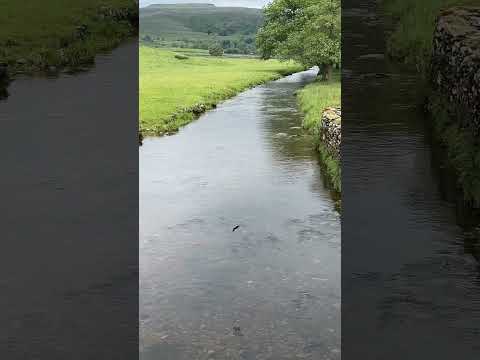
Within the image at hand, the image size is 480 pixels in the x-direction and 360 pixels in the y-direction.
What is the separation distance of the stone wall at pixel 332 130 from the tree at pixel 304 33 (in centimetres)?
2521

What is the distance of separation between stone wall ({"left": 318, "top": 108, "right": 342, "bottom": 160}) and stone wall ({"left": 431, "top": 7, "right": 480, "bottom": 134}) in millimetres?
5775

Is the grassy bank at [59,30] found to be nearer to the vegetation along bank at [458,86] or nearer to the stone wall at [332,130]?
the stone wall at [332,130]

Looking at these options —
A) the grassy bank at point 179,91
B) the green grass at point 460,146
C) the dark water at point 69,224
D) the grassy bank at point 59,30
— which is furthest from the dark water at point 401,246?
the grassy bank at point 179,91

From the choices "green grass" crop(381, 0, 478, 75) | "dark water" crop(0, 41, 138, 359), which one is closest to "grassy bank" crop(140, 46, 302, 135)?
"dark water" crop(0, 41, 138, 359)

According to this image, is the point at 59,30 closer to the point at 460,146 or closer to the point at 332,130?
the point at 332,130

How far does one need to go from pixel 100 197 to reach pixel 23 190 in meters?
1.63

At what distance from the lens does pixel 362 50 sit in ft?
75.0

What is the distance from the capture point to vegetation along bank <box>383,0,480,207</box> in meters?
13.6

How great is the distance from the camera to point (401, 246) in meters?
11.6

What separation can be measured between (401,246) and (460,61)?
194 inches

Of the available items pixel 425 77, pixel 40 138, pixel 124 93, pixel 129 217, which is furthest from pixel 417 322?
pixel 124 93

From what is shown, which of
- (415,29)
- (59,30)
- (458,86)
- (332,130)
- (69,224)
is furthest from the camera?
(59,30)

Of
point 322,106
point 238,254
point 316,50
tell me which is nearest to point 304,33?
point 316,50

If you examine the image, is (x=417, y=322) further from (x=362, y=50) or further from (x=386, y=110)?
(x=362, y=50)
